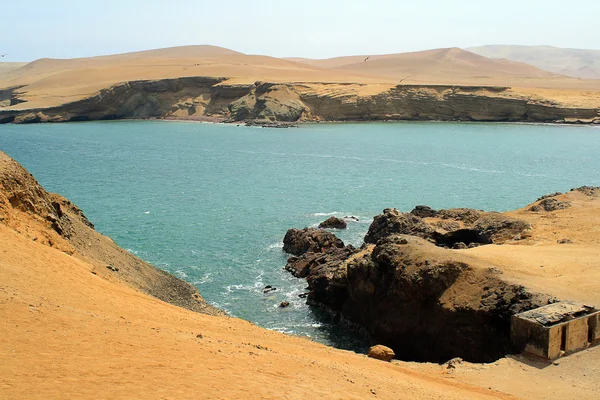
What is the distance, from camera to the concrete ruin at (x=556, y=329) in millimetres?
15758

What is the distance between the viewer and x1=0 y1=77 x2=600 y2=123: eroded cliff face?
10006 cm

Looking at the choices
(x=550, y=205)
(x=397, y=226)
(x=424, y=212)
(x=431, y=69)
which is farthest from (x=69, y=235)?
(x=431, y=69)

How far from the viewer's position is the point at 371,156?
65438 millimetres

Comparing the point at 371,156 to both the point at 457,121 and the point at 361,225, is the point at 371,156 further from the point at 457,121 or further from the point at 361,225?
the point at 457,121

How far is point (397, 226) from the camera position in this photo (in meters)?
29.3

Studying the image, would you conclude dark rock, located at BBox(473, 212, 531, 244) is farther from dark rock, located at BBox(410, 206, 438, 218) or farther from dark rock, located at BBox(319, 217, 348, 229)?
dark rock, located at BBox(319, 217, 348, 229)

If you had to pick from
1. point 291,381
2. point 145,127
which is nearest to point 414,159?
point 145,127

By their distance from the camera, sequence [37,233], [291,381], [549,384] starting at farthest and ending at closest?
1. [37,233]
2. [549,384]
3. [291,381]

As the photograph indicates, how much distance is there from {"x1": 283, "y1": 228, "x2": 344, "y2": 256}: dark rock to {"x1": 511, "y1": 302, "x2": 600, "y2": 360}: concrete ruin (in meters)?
14.8

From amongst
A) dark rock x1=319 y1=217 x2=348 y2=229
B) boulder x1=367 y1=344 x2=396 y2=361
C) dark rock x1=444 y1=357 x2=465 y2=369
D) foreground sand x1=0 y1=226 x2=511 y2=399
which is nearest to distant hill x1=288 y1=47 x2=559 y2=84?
dark rock x1=319 y1=217 x2=348 y2=229

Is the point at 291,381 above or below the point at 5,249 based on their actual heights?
below

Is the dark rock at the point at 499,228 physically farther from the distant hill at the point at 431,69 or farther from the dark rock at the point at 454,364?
the distant hill at the point at 431,69

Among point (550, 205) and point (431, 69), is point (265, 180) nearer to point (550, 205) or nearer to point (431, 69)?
point (550, 205)

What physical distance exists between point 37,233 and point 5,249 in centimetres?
282
